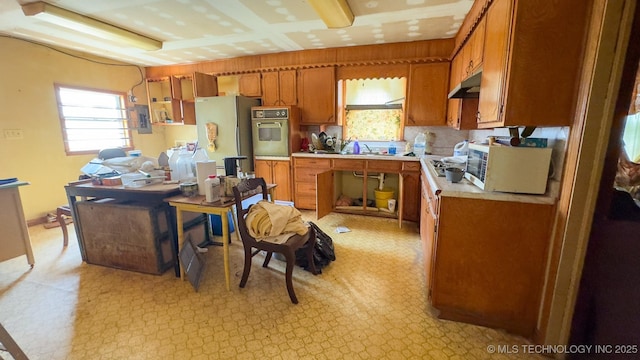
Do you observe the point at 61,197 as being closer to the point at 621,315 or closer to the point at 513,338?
the point at 513,338

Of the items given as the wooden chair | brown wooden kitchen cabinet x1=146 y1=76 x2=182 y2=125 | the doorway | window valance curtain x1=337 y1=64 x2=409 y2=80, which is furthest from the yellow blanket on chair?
brown wooden kitchen cabinet x1=146 y1=76 x2=182 y2=125

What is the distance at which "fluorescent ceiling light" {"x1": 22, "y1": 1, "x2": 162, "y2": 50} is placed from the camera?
235 centimetres

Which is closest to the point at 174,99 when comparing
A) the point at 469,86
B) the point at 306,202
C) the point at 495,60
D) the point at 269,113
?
the point at 269,113

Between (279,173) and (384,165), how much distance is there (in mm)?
1602

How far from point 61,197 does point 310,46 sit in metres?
4.24

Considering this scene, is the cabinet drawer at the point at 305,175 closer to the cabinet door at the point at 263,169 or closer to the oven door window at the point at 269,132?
the cabinet door at the point at 263,169

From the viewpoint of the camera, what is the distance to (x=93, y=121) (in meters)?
4.20

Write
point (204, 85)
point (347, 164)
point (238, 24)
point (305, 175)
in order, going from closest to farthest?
point (238, 24) < point (347, 164) < point (305, 175) < point (204, 85)

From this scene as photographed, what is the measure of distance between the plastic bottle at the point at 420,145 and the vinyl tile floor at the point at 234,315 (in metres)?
1.69

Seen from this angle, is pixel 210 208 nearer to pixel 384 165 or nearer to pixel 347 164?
pixel 347 164

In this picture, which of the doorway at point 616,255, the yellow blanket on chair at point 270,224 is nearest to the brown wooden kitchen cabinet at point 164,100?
the yellow blanket on chair at point 270,224

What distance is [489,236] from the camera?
5.09ft

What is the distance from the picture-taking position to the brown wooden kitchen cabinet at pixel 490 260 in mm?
1482

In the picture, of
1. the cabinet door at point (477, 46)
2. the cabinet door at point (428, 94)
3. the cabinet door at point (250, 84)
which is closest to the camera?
the cabinet door at point (477, 46)
